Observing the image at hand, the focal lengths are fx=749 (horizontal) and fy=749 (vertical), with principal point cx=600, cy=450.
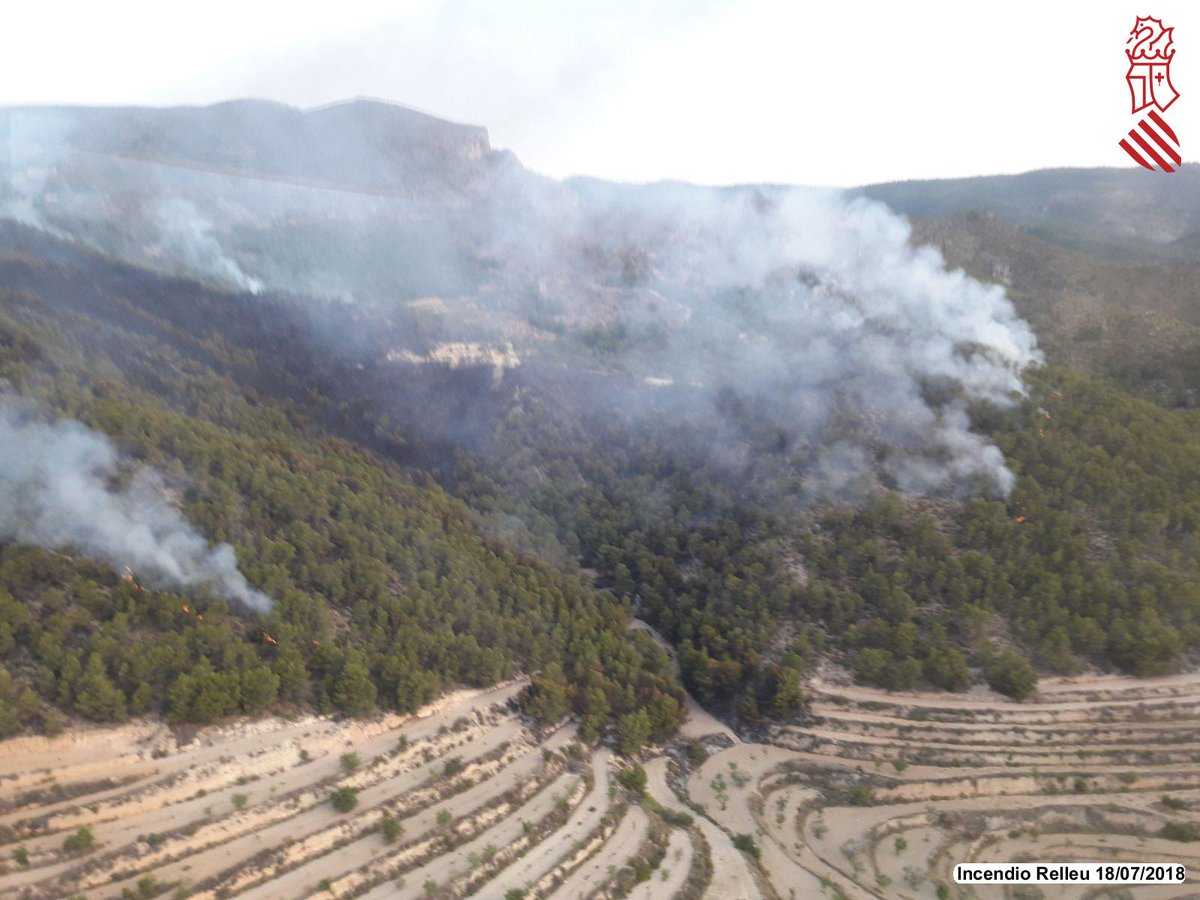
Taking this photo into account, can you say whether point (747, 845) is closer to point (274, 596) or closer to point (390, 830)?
point (390, 830)

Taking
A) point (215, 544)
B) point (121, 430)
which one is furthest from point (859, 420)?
point (121, 430)

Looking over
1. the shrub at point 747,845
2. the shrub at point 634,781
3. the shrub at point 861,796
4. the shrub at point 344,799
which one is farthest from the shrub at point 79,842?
the shrub at point 861,796

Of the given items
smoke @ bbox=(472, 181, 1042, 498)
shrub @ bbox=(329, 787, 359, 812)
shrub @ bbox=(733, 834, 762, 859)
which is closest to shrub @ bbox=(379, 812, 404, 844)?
shrub @ bbox=(329, 787, 359, 812)

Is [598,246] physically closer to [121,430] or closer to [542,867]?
[121,430]

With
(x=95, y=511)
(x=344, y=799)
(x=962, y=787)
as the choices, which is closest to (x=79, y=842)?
(x=344, y=799)

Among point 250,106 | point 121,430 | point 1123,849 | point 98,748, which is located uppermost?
point 250,106

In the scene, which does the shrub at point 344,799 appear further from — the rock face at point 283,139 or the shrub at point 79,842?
the rock face at point 283,139

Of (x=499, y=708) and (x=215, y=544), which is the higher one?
(x=215, y=544)

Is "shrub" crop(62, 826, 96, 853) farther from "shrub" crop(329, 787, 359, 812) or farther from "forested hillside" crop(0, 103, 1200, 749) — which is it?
"shrub" crop(329, 787, 359, 812)
